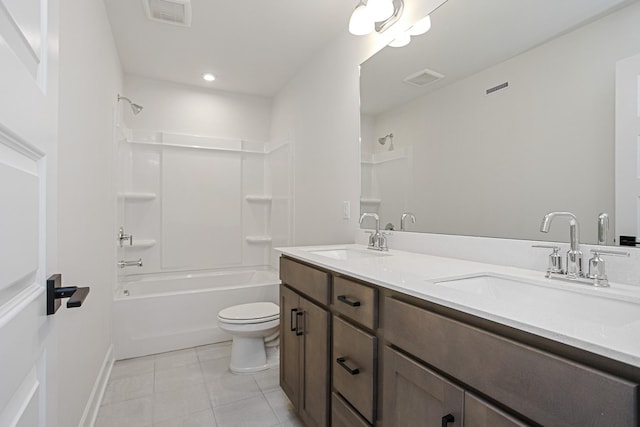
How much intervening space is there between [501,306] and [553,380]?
6.7 inches

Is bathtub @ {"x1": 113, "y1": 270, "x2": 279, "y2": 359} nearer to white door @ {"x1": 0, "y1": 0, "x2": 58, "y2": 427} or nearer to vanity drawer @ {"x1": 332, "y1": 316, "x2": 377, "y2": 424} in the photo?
vanity drawer @ {"x1": 332, "y1": 316, "x2": 377, "y2": 424}

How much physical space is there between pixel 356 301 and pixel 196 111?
3.09 meters

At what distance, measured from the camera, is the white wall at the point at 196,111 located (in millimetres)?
3221

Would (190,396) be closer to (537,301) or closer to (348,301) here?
(348,301)

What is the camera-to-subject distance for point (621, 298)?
803 millimetres

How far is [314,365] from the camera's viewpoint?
142 centimetres

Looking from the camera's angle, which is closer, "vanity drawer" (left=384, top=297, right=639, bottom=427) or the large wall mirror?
"vanity drawer" (left=384, top=297, right=639, bottom=427)

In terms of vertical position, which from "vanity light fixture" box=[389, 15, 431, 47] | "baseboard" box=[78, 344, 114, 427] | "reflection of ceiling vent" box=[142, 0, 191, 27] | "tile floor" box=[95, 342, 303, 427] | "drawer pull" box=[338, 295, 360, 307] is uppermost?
"reflection of ceiling vent" box=[142, 0, 191, 27]

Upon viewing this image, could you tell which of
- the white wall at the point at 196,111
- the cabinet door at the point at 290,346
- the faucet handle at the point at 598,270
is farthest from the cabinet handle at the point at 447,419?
the white wall at the point at 196,111

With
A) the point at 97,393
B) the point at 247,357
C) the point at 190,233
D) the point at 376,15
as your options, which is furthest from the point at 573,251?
the point at 190,233

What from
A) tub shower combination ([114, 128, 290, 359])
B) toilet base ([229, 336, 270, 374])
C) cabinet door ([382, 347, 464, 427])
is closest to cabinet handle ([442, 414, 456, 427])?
cabinet door ([382, 347, 464, 427])

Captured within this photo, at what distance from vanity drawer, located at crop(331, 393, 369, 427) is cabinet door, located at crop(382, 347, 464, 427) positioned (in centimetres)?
17

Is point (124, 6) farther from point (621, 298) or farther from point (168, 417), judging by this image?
point (621, 298)

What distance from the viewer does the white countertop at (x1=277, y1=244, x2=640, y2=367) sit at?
0.54 meters
